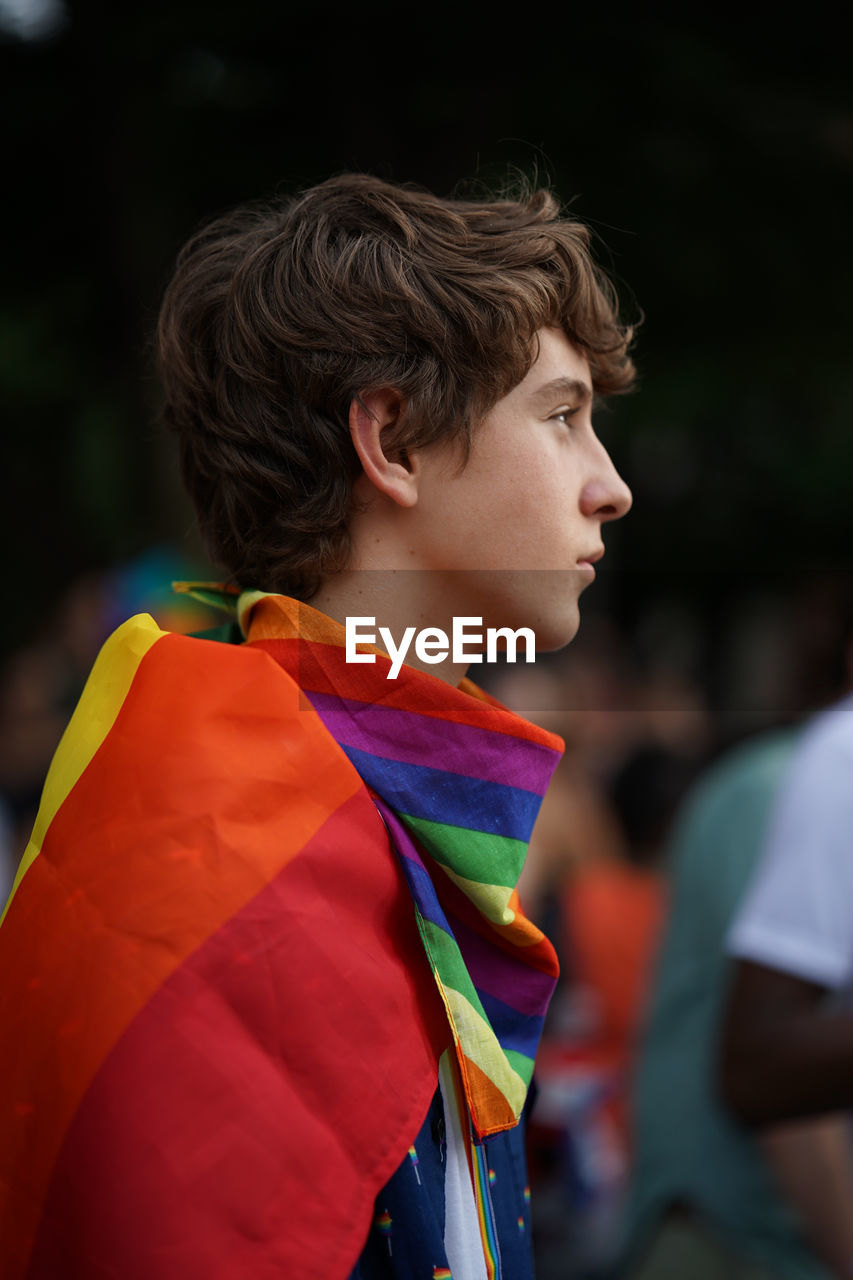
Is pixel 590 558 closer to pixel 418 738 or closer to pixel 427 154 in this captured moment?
pixel 418 738

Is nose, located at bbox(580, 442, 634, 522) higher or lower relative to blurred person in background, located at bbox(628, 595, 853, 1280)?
higher

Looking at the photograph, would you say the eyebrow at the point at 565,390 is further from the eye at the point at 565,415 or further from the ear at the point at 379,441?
the ear at the point at 379,441

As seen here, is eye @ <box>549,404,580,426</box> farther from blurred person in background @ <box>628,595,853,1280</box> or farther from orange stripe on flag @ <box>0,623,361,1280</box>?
blurred person in background @ <box>628,595,853,1280</box>

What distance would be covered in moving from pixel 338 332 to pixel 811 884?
4.54 feet

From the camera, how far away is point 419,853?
56.8 inches

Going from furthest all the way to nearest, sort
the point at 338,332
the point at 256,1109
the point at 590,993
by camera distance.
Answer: the point at 590,993
the point at 338,332
the point at 256,1109

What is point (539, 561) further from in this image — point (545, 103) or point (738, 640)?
point (738, 640)

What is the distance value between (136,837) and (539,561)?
0.58 meters

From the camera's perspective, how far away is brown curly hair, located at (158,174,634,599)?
4.83ft

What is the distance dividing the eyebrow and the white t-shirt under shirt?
103 centimetres

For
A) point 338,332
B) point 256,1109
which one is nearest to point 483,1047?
point 256,1109

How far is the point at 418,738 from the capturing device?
4.69 feet

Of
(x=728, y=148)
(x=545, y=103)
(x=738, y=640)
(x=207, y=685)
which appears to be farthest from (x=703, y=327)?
(x=738, y=640)

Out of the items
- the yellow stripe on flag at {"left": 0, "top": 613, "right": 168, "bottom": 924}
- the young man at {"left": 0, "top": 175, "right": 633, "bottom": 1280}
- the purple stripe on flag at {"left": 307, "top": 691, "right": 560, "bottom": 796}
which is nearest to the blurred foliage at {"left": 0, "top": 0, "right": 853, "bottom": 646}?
the young man at {"left": 0, "top": 175, "right": 633, "bottom": 1280}
